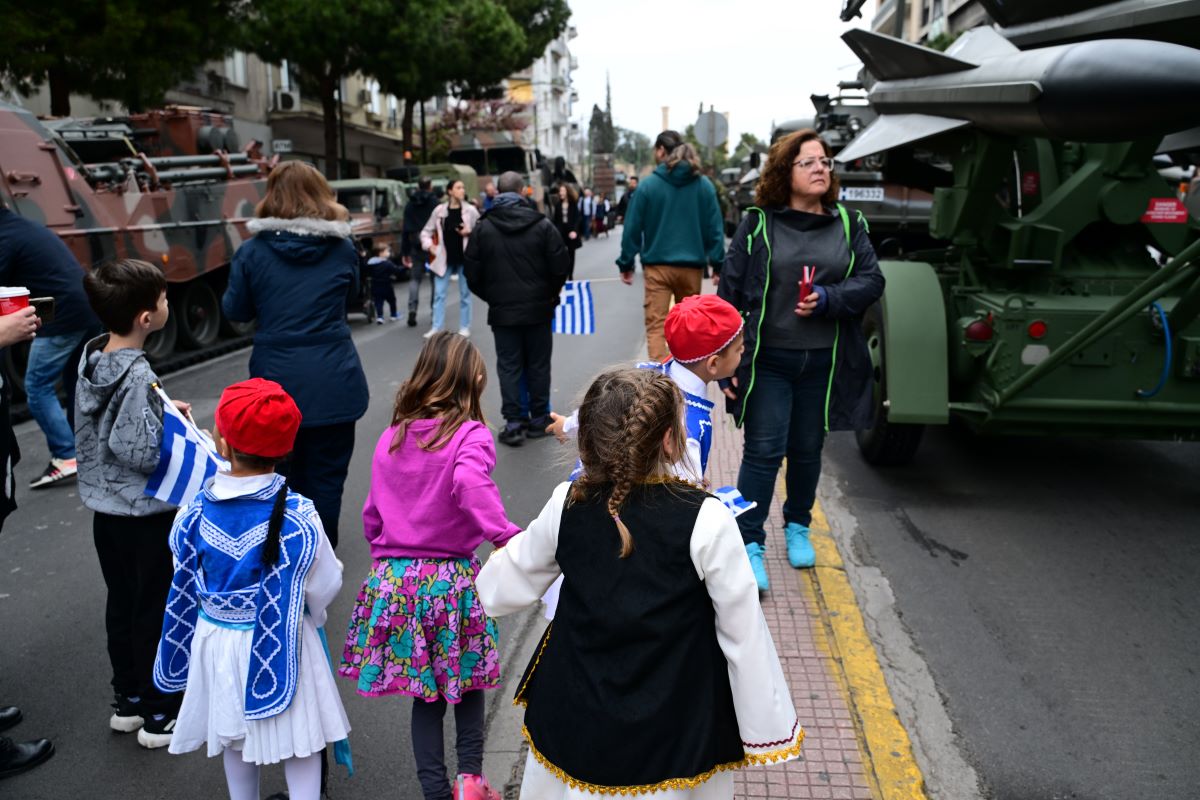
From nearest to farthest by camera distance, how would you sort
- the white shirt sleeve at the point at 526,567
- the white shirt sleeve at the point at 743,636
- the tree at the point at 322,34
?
the white shirt sleeve at the point at 743,636, the white shirt sleeve at the point at 526,567, the tree at the point at 322,34

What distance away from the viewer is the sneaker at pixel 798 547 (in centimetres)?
477

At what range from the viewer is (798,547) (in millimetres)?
4801

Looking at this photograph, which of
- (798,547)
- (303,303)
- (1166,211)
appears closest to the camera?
(303,303)

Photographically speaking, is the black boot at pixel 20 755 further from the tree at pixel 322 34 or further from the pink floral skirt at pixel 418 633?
the tree at pixel 322 34

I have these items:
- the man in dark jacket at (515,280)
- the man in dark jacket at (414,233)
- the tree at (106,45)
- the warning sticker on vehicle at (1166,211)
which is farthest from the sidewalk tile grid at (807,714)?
the tree at (106,45)

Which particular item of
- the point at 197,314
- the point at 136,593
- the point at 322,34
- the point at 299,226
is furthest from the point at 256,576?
the point at 322,34

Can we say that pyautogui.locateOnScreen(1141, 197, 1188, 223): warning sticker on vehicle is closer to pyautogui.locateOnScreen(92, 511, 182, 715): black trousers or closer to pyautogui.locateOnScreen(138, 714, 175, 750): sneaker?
pyautogui.locateOnScreen(92, 511, 182, 715): black trousers

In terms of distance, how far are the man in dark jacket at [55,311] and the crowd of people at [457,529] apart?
60.1 inches

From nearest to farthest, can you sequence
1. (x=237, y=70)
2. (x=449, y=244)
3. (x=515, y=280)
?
1. (x=515, y=280)
2. (x=449, y=244)
3. (x=237, y=70)

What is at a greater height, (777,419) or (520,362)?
(777,419)

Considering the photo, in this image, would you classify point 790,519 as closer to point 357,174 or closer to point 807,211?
point 807,211

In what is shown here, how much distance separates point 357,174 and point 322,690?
126 ft

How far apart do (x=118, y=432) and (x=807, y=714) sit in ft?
7.95

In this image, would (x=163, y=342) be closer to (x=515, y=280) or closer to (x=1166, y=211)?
(x=515, y=280)
